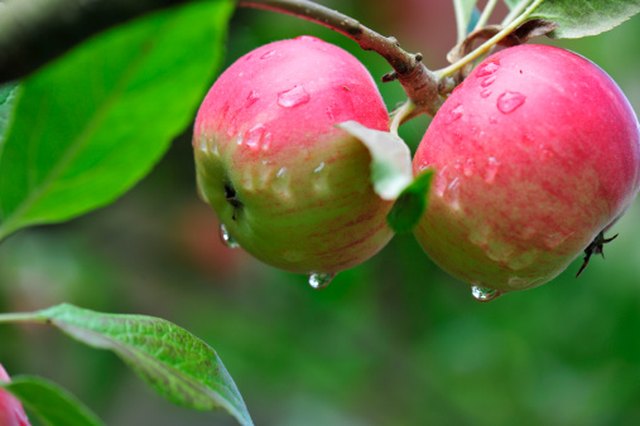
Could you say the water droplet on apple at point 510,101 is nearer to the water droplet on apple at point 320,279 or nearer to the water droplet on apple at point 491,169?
the water droplet on apple at point 491,169

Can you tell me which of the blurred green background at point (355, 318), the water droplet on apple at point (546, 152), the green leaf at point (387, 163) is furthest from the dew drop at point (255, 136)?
the blurred green background at point (355, 318)

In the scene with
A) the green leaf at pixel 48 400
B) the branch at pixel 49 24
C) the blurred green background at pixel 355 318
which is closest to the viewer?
the branch at pixel 49 24

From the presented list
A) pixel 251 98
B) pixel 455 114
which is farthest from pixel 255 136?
pixel 455 114

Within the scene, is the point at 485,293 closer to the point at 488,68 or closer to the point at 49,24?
the point at 488,68

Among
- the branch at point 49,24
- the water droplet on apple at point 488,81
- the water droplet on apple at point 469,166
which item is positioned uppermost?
the branch at point 49,24

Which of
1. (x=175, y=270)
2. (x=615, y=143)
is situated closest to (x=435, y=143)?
(x=615, y=143)

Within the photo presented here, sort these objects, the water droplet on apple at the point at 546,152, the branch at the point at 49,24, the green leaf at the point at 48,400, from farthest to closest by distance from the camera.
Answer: the water droplet on apple at the point at 546,152 < the green leaf at the point at 48,400 < the branch at the point at 49,24

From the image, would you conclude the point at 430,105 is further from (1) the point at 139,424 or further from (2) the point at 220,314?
(1) the point at 139,424
